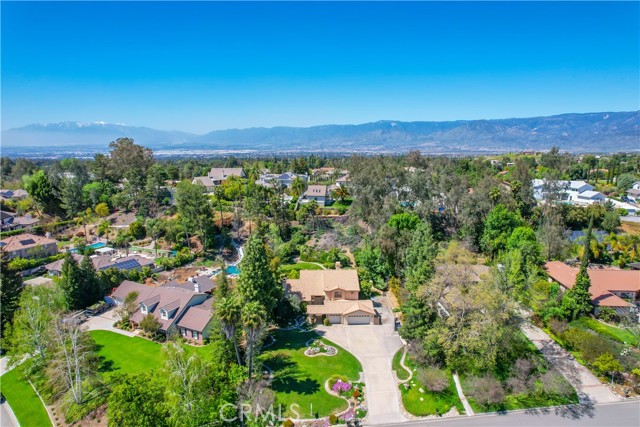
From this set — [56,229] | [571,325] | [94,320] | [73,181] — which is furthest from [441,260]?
[73,181]

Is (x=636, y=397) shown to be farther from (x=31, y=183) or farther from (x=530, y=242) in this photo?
(x=31, y=183)

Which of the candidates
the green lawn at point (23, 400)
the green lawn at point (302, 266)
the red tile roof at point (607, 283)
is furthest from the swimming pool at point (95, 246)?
the red tile roof at point (607, 283)

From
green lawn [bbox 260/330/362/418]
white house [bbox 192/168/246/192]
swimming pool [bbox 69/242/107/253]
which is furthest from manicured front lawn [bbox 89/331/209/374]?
white house [bbox 192/168/246/192]

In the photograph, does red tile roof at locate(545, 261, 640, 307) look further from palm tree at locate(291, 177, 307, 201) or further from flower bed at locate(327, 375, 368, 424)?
palm tree at locate(291, 177, 307, 201)

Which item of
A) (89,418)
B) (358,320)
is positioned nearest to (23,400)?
(89,418)

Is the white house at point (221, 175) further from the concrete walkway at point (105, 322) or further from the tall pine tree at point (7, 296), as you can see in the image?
the tall pine tree at point (7, 296)

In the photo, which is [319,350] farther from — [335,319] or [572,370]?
[572,370]
